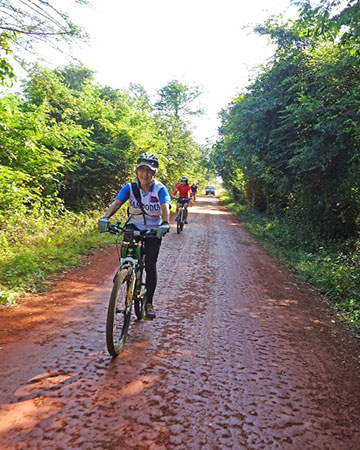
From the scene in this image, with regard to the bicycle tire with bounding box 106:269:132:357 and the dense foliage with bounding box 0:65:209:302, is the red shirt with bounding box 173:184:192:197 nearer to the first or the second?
the dense foliage with bounding box 0:65:209:302

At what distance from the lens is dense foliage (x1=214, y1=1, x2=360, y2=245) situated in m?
8.88

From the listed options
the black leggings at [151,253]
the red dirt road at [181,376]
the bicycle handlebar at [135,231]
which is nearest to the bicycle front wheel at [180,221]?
the red dirt road at [181,376]

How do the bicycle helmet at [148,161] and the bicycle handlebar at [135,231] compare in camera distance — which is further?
the bicycle helmet at [148,161]

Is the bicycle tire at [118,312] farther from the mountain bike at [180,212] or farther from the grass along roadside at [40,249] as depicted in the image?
the mountain bike at [180,212]

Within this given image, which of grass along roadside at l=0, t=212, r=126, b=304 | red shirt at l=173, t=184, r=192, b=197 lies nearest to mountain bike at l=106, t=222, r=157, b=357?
grass along roadside at l=0, t=212, r=126, b=304

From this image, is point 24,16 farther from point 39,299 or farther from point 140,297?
point 140,297

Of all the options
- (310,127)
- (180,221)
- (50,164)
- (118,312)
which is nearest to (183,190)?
(180,221)

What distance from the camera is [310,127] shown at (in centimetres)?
1058

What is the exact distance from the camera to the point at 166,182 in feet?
80.5

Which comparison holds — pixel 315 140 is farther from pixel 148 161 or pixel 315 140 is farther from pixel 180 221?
pixel 148 161

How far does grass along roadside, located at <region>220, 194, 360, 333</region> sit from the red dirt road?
1.53 ft

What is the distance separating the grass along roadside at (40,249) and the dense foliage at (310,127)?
20.9ft

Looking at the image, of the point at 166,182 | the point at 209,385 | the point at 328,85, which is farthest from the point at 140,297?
the point at 166,182

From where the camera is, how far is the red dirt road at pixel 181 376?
2.46 metres
